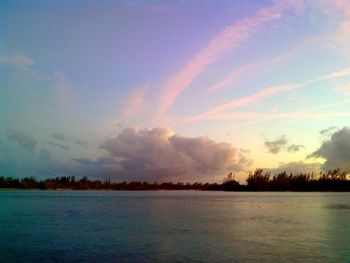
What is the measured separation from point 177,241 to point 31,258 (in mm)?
14530

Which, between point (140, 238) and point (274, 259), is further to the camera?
point (140, 238)

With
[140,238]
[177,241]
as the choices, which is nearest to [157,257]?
[177,241]

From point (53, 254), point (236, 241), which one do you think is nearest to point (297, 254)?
point (236, 241)

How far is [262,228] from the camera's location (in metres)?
51.2

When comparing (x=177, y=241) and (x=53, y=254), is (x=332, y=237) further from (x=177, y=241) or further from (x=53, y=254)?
(x=53, y=254)

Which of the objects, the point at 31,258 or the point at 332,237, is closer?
the point at 31,258

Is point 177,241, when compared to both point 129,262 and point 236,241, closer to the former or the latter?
point 236,241

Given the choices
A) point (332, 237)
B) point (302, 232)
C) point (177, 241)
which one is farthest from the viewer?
point (302, 232)

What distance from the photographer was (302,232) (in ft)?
156

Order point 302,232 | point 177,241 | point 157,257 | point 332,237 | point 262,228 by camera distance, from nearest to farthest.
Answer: point 157,257 → point 177,241 → point 332,237 → point 302,232 → point 262,228

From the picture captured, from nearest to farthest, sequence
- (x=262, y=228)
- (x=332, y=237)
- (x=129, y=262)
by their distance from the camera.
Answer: (x=129, y=262)
(x=332, y=237)
(x=262, y=228)

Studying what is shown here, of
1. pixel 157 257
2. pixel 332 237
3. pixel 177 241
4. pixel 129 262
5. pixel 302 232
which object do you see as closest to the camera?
pixel 129 262

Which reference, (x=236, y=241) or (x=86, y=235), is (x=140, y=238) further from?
(x=236, y=241)

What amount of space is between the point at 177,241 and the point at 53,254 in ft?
41.3
